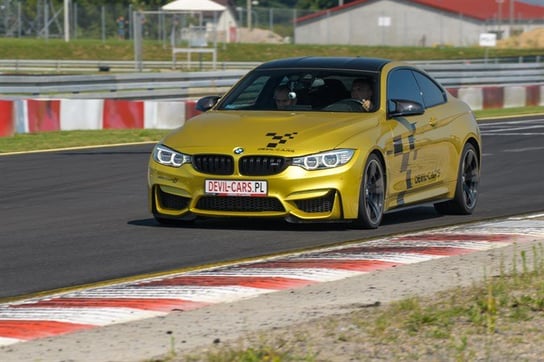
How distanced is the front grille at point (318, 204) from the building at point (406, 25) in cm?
7881

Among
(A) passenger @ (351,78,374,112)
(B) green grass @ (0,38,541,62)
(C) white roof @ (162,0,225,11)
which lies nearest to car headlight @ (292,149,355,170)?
(A) passenger @ (351,78,374,112)

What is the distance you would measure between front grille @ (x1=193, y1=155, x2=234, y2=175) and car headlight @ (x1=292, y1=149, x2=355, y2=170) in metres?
0.52

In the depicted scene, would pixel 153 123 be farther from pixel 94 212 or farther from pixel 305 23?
pixel 305 23

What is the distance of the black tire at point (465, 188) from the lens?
12528 millimetres

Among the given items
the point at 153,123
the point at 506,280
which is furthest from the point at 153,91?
the point at 506,280

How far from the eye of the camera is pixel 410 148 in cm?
1166

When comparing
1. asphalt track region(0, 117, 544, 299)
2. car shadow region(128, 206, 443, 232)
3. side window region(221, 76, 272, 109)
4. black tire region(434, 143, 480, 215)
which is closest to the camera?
asphalt track region(0, 117, 544, 299)

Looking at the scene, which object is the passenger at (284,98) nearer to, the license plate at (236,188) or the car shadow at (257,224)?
the car shadow at (257,224)

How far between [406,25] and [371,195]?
84.3 meters

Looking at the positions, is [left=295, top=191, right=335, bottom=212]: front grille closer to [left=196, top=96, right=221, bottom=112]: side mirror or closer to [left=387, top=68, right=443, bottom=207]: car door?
[left=387, top=68, right=443, bottom=207]: car door

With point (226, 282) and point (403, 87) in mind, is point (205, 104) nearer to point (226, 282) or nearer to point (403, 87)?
point (403, 87)

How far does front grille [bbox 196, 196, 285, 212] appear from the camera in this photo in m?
10.6

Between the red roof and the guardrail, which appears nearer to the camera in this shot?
the guardrail

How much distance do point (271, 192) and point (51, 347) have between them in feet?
14.7
